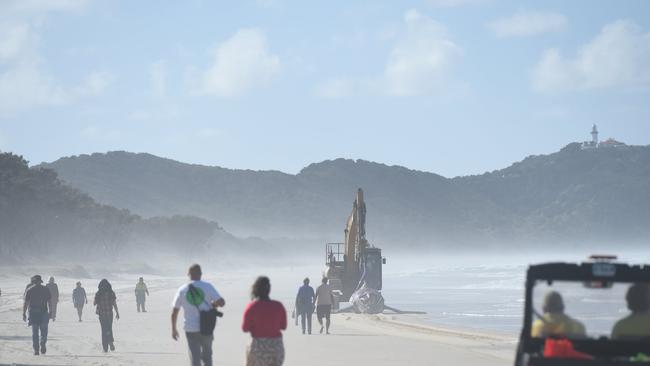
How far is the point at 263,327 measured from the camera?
1134 cm

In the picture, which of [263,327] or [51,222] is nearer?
[263,327]

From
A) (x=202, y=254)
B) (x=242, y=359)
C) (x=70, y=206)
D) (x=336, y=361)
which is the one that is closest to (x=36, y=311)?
(x=242, y=359)

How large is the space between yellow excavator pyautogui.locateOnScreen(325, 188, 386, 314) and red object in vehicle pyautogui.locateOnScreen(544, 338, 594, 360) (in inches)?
1117

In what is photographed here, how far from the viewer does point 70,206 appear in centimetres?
11012

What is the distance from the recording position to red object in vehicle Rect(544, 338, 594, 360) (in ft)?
29.5

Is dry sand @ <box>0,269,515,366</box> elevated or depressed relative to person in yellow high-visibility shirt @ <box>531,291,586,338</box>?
depressed

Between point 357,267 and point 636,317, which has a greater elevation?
point 357,267

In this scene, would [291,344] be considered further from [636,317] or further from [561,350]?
[561,350]

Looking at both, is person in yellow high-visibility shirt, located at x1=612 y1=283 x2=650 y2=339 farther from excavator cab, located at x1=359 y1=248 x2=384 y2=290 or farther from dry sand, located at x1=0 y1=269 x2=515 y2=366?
excavator cab, located at x1=359 y1=248 x2=384 y2=290

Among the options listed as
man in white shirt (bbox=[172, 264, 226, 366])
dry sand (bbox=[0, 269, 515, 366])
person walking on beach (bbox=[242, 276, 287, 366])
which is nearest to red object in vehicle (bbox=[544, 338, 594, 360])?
person walking on beach (bbox=[242, 276, 287, 366])

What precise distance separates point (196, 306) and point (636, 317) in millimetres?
5491

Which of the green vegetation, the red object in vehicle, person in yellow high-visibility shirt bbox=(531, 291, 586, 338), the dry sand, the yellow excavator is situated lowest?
the dry sand

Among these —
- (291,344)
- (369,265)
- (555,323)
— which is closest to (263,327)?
(555,323)

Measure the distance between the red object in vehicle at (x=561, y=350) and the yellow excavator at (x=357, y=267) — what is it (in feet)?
93.1
